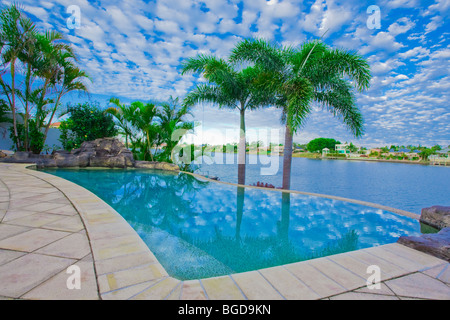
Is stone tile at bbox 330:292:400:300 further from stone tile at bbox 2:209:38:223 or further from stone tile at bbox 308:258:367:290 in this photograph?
stone tile at bbox 2:209:38:223

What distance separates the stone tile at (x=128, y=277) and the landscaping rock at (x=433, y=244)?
283 cm

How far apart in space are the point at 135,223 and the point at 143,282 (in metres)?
2.00

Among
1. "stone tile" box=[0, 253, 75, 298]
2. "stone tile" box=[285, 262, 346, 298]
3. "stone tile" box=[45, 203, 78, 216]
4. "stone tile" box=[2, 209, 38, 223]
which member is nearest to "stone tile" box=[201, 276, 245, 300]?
"stone tile" box=[285, 262, 346, 298]

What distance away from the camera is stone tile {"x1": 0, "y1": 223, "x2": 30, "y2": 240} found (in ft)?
6.80

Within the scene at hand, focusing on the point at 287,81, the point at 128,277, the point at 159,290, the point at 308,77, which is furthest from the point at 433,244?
the point at 308,77

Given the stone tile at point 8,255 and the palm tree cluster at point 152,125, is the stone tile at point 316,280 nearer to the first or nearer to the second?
the stone tile at point 8,255

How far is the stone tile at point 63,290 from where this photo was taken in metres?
1.23

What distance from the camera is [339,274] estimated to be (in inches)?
65.6

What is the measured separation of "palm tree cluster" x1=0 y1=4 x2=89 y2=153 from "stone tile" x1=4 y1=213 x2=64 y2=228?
37.2 feet

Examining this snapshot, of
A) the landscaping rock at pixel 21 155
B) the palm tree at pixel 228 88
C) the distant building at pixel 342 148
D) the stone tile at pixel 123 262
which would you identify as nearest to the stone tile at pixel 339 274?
the stone tile at pixel 123 262

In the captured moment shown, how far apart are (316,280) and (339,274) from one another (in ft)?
0.89

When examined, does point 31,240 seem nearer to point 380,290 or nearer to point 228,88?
point 380,290
